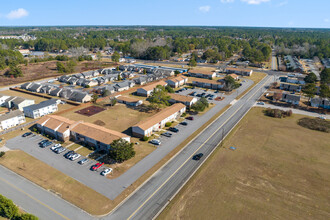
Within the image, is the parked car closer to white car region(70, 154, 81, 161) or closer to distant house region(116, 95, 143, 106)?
white car region(70, 154, 81, 161)

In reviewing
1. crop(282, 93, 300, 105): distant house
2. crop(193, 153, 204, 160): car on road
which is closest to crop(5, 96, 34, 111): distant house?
crop(193, 153, 204, 160): car on road

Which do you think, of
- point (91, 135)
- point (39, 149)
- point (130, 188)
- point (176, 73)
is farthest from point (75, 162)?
point (176, 73)

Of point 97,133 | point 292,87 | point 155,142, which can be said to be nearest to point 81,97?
point 97,133

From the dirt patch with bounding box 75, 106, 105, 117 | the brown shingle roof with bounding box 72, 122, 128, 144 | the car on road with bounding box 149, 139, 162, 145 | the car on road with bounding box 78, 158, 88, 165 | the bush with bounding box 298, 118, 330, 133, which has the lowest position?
the car on road with bounding box 78, 158, 88, 165

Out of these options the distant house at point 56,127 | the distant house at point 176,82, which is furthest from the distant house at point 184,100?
the distant house at point 56,127

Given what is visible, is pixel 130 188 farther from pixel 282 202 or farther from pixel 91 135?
pixel 282 202

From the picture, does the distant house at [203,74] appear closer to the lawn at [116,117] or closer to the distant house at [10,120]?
the lawn at [116,117]
